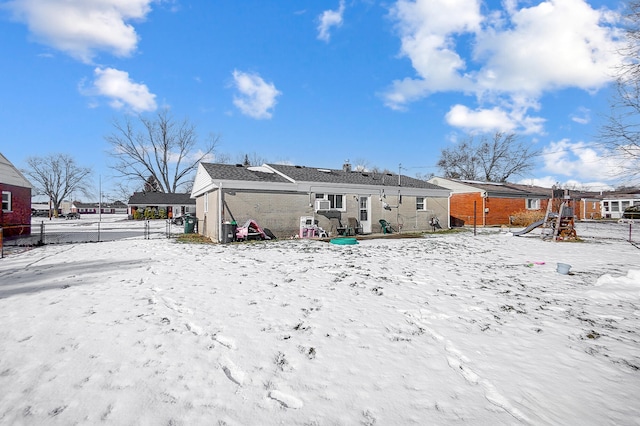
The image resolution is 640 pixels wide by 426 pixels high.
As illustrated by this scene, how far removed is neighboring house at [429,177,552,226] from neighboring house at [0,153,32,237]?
29043 mm

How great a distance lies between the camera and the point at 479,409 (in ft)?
7.99

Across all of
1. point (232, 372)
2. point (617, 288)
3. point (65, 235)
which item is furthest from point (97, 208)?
point (617, 288)

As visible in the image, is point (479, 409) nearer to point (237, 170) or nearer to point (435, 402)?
point (435, 402)

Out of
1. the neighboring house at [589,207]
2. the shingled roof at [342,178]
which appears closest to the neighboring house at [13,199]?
the shingled roof at [342,178]

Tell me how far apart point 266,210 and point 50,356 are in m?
12.2

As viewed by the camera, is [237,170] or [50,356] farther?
[237,170]

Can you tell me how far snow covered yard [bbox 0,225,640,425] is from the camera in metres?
2.43

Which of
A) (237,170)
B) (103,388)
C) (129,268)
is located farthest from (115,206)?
(103,388)

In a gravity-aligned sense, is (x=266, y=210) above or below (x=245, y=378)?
above

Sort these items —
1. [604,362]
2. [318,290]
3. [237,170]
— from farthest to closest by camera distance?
[237,170] → [318,290] → [604,362]

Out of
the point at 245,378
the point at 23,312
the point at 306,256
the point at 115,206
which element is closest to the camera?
the point at 245,378

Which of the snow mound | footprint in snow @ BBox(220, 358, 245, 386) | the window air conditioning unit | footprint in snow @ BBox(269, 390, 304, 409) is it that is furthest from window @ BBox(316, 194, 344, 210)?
footprint in snow @ BBox(269, 390, 304, 409)

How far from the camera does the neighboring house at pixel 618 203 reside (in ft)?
112

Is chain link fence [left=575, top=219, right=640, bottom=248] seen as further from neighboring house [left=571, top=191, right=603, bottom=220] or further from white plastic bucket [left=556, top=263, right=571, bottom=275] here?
white plastic bucket [left=556, top=263, right=571, bottom=275]
